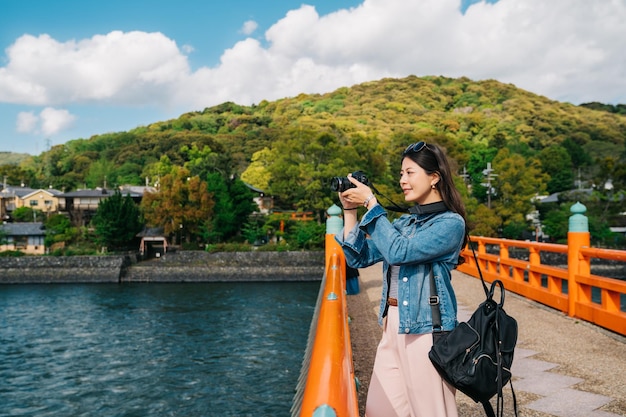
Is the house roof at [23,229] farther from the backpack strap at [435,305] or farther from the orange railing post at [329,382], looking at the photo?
the backpack strap at [435,305]

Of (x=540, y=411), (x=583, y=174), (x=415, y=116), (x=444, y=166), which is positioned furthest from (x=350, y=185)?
(x=415, y=116)

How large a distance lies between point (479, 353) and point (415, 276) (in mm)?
374

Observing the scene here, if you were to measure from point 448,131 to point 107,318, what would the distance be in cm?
7011

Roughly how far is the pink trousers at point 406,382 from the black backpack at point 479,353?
0.27 feet

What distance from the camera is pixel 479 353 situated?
5.98ft

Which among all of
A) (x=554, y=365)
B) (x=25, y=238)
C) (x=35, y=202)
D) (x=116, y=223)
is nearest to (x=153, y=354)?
(x=554, y=365)

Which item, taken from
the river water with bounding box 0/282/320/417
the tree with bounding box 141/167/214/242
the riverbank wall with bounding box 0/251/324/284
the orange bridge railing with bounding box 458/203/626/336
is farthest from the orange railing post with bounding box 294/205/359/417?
the tree with bounding box 141/167/214/242

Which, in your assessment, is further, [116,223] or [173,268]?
[116,223]

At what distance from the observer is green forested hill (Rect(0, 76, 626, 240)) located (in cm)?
3900

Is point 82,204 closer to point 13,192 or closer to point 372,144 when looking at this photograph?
point 13,192

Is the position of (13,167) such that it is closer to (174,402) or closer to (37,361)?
(37,361)

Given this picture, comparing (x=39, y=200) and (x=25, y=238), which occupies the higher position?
(x=39, y=200)

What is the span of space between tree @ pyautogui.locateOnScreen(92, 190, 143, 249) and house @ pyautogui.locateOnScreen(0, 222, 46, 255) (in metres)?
5.16

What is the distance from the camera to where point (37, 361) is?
54.3ft
